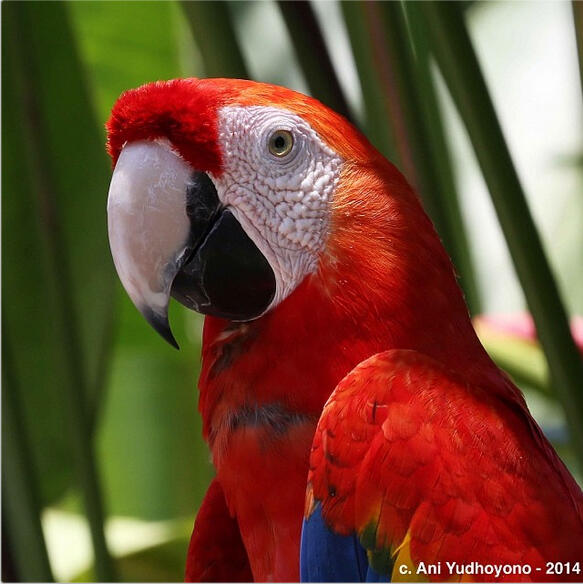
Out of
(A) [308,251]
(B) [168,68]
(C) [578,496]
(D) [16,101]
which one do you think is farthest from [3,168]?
(C) [578,496]

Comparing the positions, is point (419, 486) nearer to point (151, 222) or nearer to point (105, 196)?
point (151, 222)

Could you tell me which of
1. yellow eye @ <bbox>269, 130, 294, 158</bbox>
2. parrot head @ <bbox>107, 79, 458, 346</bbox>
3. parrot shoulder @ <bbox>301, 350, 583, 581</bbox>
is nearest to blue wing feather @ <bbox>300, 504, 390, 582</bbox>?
parrot shoulder @ <bbox>301, 350, 583, 581</bbox>

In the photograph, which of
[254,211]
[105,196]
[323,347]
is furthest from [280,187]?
[105,196]

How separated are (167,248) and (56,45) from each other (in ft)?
1.91

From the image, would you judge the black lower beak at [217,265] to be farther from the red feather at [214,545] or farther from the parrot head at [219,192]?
the red feather at [214,545]

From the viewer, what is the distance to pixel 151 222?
0.70 m

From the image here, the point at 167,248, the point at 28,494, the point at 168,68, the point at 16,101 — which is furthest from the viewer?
the point at 168,68

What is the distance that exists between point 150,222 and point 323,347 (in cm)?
17

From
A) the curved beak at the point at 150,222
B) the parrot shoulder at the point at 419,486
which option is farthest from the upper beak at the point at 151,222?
the parrot shoulder at the point at 419,486

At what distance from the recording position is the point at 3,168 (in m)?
1.18

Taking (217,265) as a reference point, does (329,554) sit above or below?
below

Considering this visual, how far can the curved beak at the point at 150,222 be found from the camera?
701mm

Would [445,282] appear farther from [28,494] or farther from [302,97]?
[28,494]

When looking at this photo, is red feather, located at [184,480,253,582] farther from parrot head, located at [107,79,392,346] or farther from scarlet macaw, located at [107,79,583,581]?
parrot head, located at [107,79,392,346]
